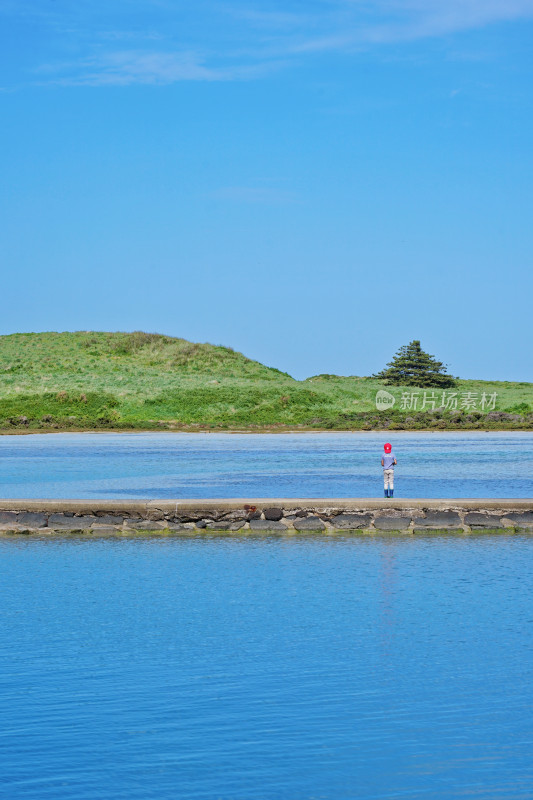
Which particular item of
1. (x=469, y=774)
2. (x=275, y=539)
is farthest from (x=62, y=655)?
(x=275, y=539)

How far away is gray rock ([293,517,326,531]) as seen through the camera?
1388cm

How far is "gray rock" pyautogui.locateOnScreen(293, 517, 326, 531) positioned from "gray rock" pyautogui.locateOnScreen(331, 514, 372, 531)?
0.19 meters

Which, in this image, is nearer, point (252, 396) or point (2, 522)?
point (2, 522)

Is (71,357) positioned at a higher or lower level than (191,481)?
higher

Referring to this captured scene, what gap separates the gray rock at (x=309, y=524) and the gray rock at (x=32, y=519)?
11.9 ft

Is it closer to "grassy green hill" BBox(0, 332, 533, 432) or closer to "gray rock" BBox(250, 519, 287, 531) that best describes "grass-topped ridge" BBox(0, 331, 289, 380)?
"grassy green hill" BBox(0, 332, 533, 432)

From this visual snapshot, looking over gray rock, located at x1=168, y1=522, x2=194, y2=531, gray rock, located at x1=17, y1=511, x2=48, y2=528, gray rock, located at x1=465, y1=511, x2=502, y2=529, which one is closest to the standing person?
gray rock, located at x1=465, y1=511, x2=502, y2=529

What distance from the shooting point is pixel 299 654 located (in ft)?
24.1

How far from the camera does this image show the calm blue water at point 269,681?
5.16 m

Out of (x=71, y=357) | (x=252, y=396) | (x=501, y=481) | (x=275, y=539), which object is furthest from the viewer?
(x=71, y=357)

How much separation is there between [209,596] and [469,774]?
4.80 metres

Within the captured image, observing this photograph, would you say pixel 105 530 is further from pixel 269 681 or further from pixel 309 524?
pixel 269 681

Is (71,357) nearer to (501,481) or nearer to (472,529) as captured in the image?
(501,481)

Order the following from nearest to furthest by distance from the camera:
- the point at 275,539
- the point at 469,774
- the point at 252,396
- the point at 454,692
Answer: the point at 469,774 → the point at 454,692 → the point at 275,539 → the point at 252,396
